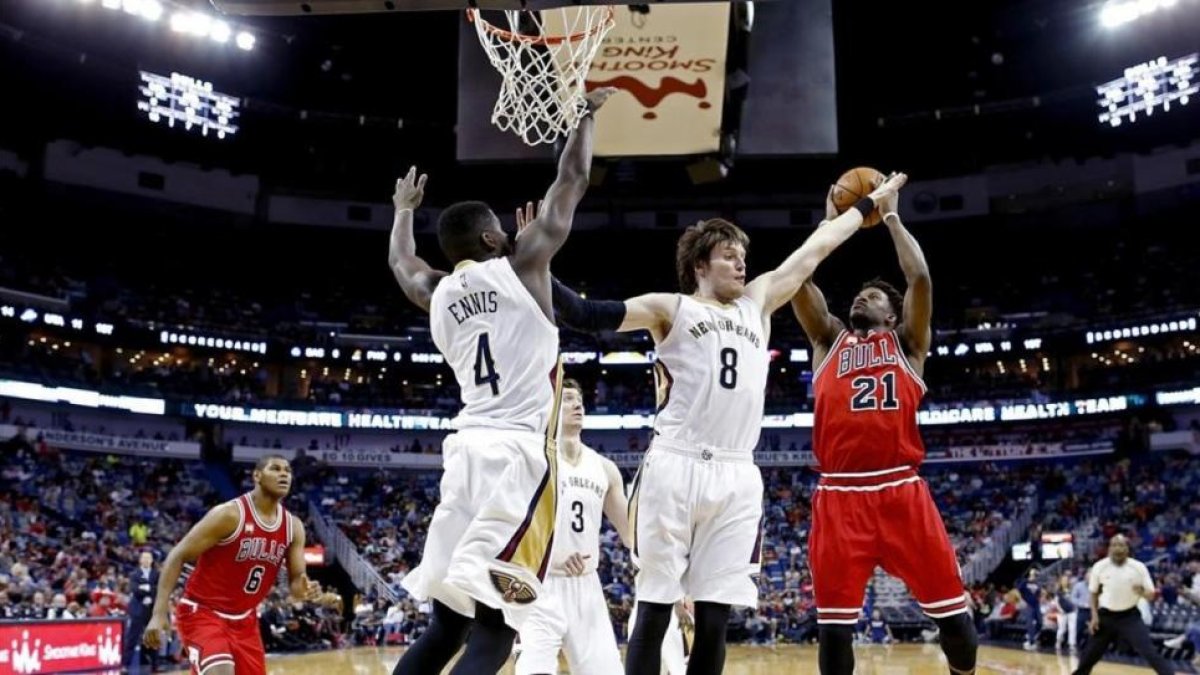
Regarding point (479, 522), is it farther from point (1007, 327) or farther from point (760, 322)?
point (1007, 327)

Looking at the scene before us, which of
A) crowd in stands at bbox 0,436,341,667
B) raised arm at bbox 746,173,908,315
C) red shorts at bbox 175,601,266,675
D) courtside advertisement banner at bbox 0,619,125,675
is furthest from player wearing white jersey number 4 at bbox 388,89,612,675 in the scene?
crowd in stands at bbox 0,436,341,667

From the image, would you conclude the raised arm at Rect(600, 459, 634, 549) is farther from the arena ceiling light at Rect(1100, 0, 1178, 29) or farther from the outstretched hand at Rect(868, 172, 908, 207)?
the arena ceiling light at Rect(1100, 0, 1178, 29)

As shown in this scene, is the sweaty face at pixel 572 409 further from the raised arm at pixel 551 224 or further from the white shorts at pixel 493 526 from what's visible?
the white shorts at pixel 493 526

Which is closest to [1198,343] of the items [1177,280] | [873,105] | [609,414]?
[1177,280]

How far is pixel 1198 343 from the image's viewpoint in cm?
3362

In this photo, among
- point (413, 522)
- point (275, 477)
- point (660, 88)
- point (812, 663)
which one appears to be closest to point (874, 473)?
point (275, 477)

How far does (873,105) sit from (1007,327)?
9054mm

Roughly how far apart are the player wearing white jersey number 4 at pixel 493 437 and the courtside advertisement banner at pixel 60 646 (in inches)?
351

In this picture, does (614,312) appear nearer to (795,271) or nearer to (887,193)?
(795,271)

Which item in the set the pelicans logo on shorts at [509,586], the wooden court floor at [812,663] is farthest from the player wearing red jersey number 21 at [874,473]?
the wooden court floor at [812,663]

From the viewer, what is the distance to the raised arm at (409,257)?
4.62 metres

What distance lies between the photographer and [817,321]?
5.77 m

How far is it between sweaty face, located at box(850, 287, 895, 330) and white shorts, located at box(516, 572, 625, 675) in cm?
202

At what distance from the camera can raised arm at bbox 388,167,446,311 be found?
4.62m
